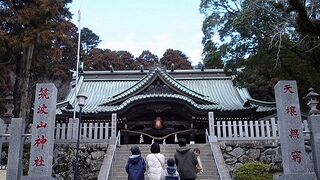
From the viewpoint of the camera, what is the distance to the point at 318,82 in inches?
647

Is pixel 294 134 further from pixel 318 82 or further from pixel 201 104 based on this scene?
pixel 201 104

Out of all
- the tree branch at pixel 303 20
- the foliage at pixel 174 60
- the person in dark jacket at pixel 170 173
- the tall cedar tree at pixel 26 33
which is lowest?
the person in dark jacket at pixel 170 173

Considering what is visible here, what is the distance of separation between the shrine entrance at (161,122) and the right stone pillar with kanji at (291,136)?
9.80 meters

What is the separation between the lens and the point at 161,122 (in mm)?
20578

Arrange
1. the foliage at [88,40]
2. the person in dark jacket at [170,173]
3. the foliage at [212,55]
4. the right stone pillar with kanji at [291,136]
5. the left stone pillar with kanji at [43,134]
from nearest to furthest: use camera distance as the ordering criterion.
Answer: the person in dark jacket at [170,173] → the right stone pillar with kanji at [291,136] → the left stone pillar with kanji at [43,134] → the foliage at [212,55] → the foliage at [88,40]

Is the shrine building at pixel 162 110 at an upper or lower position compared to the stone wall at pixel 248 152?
upper

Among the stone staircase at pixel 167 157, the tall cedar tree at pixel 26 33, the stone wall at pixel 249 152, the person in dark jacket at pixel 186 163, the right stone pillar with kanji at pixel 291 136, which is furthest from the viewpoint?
the tall cedar tree at pixel 26 33

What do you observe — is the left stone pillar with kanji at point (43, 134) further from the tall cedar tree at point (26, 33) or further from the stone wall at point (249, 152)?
the stone wall at point (249, 152)

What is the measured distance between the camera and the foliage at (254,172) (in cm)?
1322

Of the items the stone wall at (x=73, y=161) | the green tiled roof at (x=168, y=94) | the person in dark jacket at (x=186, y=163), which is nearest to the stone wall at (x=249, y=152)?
the green tiled roof at (x=168, y=94)

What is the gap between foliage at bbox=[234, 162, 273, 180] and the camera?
520 inches

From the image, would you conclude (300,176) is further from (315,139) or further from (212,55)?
(212,55)

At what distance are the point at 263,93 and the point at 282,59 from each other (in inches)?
413

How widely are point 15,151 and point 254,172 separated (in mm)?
7619
